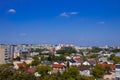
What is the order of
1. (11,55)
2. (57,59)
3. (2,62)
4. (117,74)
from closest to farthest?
(117,74) → (2,62) → (57,59) → (11,55)

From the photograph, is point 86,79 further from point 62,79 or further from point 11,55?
point 11,55

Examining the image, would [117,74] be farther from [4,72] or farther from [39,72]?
[4,72]

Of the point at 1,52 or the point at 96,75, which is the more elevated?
the point at 1,52

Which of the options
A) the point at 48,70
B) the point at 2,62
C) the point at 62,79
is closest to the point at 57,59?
the point at 2,62

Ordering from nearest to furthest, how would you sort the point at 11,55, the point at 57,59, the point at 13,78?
the point at 13,78, the point at 57,59, the point at 11,55

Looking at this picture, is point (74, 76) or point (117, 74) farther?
point (117, 74)

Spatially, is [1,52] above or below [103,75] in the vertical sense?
above

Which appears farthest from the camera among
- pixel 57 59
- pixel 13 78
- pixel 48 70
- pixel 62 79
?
pixel 57 59

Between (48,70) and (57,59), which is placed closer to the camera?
(48,70)

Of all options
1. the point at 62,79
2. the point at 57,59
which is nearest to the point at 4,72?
the point at 62,79
